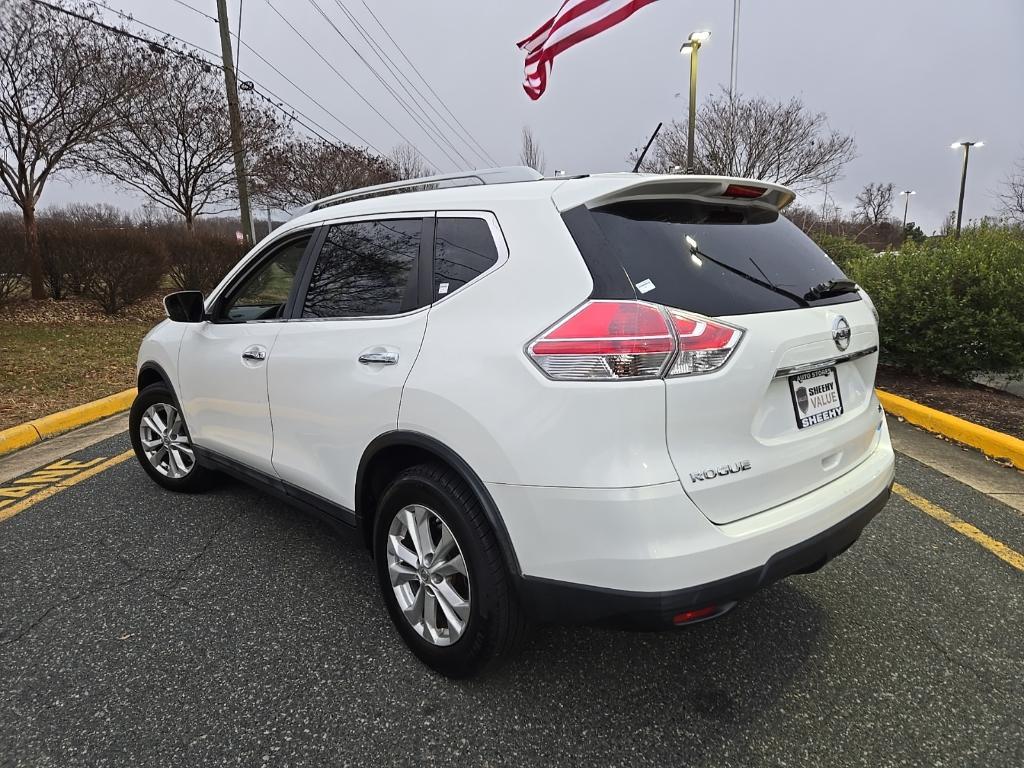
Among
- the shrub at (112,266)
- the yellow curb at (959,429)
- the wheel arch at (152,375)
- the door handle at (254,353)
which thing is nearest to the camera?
the door handle at (254,353)

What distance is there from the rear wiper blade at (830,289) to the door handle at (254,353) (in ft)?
7.44

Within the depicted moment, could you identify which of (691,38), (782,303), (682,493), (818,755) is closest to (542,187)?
(782,303)

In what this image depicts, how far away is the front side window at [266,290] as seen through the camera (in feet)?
10.1

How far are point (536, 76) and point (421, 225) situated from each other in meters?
12.8

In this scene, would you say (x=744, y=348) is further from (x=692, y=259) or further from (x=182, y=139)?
(x=182, y=139)

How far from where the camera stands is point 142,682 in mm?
2242

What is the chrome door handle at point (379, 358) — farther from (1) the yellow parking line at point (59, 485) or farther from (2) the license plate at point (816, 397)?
(1) the yellow parking line at point (59, 485)

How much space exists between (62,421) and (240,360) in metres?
3.63

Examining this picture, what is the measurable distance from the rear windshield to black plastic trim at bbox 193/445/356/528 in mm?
1435

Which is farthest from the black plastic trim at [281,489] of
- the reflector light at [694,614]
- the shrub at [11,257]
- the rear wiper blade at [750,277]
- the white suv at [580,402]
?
the shrub at [11,257]

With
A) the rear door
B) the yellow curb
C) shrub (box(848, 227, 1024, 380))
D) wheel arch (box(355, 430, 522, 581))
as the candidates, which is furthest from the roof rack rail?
shrub (box(848, 227, 1024, 380))

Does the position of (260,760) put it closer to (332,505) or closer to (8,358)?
(332,505)

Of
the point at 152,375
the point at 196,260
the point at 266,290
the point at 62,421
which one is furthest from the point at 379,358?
the point at 196,260

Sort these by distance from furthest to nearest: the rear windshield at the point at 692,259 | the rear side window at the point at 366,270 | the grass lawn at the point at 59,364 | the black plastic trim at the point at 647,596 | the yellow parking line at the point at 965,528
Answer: the grass lawn at the point at 59,364 → the yellow parking line at the point at 965,528 → the rear side window at the point at 366,270 → the rear windshield at the point at 692,259 → the black plastic trim at the point at 647,596
